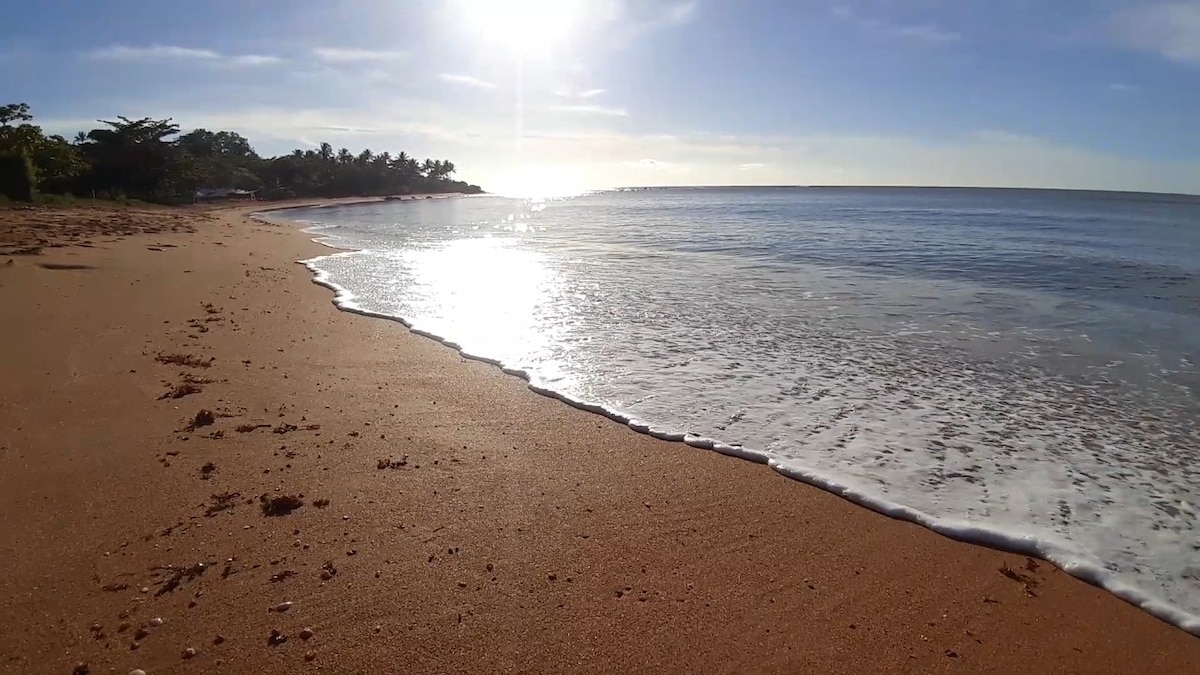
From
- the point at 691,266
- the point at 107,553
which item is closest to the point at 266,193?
the point at 691,266

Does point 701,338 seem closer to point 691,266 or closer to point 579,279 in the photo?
point 579,279

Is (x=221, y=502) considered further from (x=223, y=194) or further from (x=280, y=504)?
(x=223, y=194)

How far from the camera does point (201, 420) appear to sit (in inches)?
205

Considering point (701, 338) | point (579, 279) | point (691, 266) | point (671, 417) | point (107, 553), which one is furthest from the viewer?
point (691, 266)

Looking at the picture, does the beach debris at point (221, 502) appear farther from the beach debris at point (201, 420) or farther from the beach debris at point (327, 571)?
the beach debris at point (201, 420)

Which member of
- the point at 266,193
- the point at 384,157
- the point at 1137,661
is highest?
the point at 384,157

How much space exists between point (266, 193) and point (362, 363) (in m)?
77.7

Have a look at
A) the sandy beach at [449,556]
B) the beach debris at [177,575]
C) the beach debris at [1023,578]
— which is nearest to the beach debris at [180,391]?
the sandy beach at [449,556]

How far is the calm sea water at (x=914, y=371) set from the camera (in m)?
4.23

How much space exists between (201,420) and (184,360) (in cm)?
203

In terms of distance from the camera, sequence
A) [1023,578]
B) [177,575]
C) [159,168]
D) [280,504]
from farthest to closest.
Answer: [159,168], [280,504], [1023,578], [177,575]

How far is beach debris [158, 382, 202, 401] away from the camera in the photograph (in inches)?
227

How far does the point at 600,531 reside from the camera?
3.85 m

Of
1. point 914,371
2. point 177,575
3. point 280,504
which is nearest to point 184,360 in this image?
point 280,504
